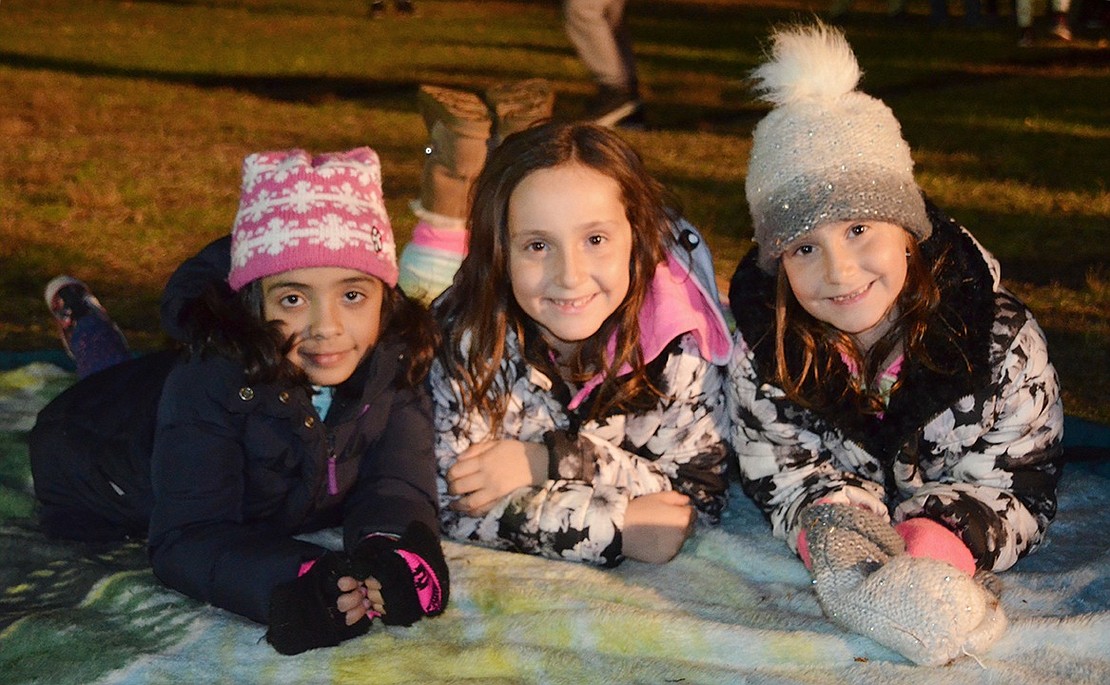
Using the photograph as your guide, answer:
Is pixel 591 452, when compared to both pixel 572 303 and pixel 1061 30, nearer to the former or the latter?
pixel 572 303

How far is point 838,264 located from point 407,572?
3.07 feet

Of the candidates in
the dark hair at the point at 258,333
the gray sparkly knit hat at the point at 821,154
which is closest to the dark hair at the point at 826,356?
the gray sparkly knit hat at the point at 821,154

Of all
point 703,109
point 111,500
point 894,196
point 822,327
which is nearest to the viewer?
point 894,196

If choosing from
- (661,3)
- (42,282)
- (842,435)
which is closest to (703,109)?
(42,282)

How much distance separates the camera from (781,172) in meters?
2.30

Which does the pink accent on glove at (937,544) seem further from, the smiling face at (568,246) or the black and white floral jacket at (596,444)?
the smiling face at (568,246)

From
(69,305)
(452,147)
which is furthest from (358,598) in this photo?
(69,305)

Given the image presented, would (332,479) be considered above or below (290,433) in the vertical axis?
below

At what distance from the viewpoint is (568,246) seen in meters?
2.32

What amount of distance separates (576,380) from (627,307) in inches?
7.1

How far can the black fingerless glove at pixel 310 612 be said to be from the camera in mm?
2086

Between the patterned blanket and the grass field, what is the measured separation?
4.17 feet

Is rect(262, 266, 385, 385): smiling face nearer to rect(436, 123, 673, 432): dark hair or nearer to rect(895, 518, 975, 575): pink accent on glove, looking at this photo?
rect(436, 123, 673, 432): dark hair

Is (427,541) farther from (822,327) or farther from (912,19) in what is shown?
(912,19)
